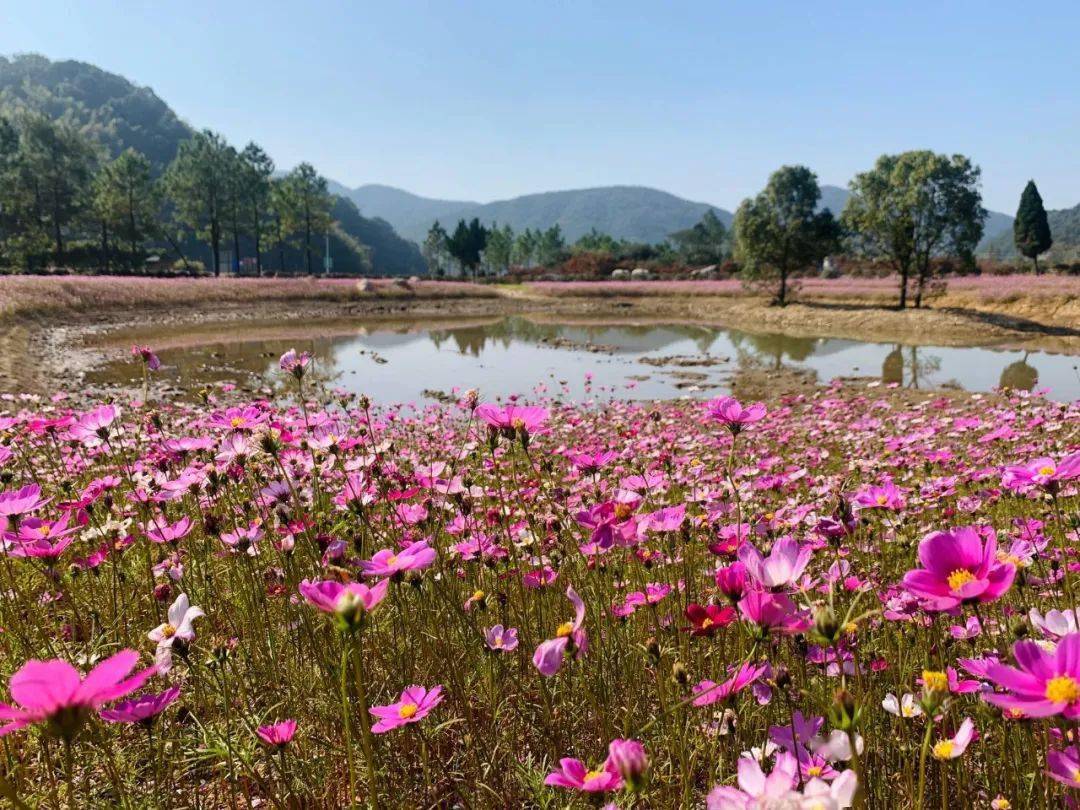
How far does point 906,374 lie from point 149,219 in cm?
5226

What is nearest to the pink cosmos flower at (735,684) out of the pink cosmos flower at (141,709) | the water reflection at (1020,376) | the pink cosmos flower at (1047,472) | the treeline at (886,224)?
the pink cosmos flower at (1047,472)

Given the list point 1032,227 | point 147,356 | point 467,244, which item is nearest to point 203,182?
point 467,244

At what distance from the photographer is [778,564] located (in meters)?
1.09

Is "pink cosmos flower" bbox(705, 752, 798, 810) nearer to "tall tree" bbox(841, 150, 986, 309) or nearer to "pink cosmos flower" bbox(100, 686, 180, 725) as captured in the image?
"pink cosmos flower" bbox(100, 686, 180, 725)

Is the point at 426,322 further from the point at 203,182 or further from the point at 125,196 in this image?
the point at 125,196

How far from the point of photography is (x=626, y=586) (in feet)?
8.77

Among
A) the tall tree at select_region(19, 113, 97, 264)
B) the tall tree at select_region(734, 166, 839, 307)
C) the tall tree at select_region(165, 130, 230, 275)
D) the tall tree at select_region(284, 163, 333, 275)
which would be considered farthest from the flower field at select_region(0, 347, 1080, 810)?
the tall tree at select_region(284, 163, 333, 275)

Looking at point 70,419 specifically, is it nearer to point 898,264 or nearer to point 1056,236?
point 898,264

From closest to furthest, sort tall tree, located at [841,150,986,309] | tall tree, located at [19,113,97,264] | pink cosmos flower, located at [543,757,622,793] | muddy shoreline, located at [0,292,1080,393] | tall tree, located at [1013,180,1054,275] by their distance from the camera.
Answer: pink cosmos flower, located at [543,757,622,793], muddy shoreline, located at [0,292,1080,393], tall tree, located at [841,150,986,309], tall tree, located at [19,113,97,264], tall tree, located at [1013,180,1054,275]

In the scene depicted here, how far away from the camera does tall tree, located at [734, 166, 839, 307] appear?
105 feet

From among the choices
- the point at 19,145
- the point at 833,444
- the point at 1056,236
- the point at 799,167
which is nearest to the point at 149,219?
the point at 19,145

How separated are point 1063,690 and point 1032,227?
193 feet

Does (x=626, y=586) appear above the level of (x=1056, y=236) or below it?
below

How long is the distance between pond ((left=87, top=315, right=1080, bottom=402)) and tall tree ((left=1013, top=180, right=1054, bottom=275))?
34.5 metres
